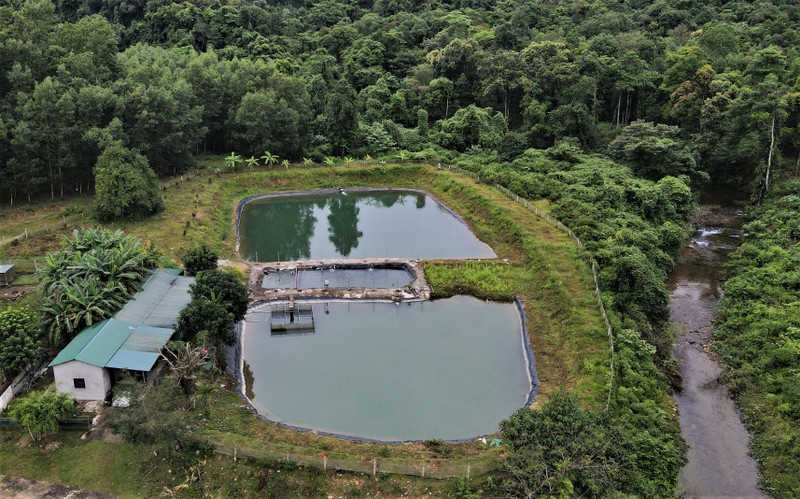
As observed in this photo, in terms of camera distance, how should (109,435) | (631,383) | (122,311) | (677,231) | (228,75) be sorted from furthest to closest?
(228,75), (677,231), (122,311), (631,383), (109,435)

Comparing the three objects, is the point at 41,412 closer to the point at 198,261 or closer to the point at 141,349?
the point at 141,349

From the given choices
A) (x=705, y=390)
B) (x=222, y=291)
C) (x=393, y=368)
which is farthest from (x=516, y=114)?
(x=222, y=291)

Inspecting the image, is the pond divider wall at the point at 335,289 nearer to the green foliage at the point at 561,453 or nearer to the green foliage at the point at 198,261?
the green foliage at the point at 198,261

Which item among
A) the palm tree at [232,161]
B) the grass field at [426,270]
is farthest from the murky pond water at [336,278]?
the palm tree at [232,161]

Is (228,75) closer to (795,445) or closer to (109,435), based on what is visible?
(109,435)

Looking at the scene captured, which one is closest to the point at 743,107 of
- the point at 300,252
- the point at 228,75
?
the point at 300,252

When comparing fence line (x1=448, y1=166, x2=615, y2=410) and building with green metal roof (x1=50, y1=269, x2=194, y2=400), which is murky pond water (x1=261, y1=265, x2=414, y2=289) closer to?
building with green metal roof (x1=50, y1=269, x2=194, y2=400)
